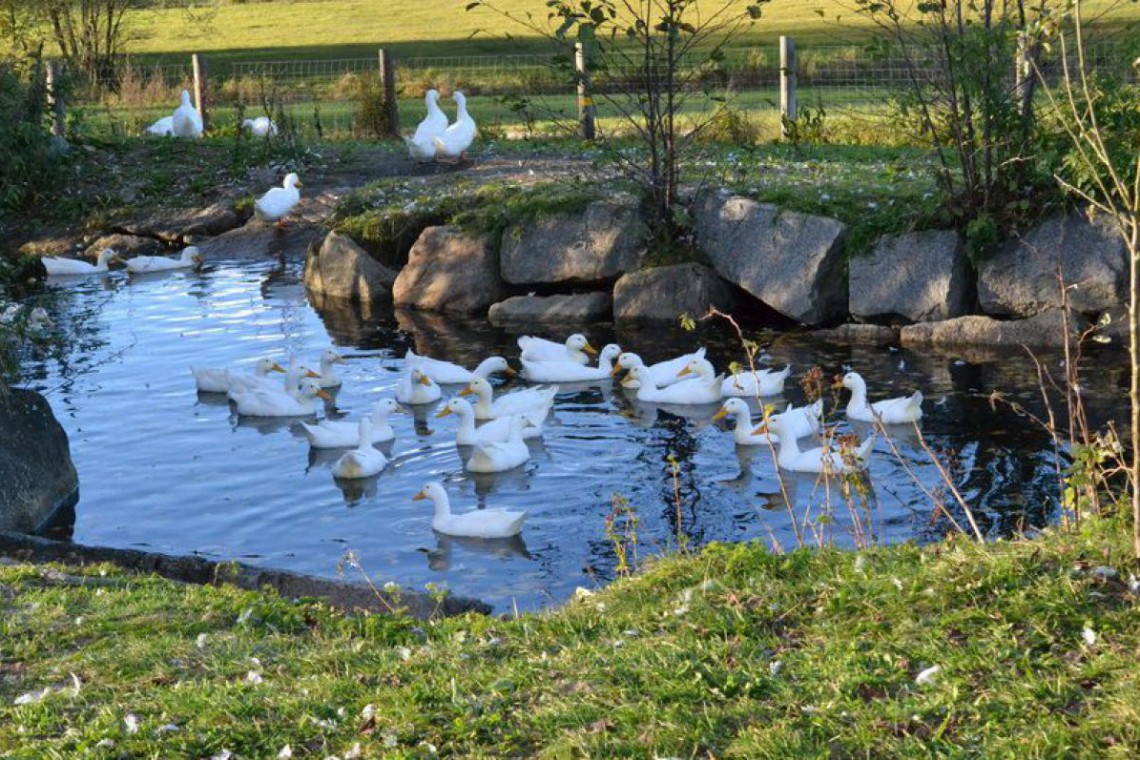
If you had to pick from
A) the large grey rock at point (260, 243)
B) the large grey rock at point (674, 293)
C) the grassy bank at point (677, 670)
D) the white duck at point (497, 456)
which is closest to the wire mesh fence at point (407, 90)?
the large grey rock at point (260, 243)

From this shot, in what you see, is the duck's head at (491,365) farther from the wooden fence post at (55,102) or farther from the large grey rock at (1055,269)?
the wooden fence post at (55,102)

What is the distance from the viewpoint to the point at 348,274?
18469mm

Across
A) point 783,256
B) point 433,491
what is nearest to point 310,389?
point 433,491

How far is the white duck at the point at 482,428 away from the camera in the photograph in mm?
12094

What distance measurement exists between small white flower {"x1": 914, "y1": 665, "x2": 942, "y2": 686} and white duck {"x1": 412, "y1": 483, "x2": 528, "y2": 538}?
4.83 metres

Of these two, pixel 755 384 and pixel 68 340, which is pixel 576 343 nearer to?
pixel 755 384

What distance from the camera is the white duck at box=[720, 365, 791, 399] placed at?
12945mm

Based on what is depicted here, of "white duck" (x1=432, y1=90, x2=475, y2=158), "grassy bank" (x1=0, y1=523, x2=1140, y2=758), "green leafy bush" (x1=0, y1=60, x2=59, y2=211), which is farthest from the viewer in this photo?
"green leafy bush" (x1=0, y1=60, x2=59, y2=211)

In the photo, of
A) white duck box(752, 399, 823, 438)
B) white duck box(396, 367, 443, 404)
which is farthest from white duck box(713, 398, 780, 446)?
white duck box(396, 367, 443, 404)

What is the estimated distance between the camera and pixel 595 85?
625 inches

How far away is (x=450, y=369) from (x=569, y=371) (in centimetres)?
113

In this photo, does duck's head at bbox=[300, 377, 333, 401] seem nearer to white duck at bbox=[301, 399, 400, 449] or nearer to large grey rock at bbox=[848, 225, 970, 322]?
white duck at bbox=[301, 399, 400, 449]

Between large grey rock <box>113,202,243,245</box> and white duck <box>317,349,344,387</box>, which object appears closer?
white duck <box>317,349,344,387</box>

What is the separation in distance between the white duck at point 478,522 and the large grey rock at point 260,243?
11.7 m
